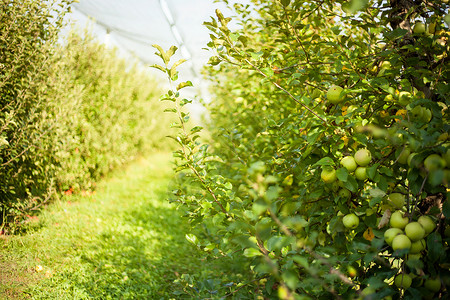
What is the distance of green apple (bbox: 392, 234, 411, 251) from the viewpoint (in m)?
0.97

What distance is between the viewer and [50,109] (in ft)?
11.7

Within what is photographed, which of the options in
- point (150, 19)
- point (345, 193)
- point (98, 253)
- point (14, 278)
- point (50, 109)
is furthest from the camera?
point (150, 19)

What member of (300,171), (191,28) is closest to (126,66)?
(191,28)

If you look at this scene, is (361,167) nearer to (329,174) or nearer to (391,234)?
(329,174)

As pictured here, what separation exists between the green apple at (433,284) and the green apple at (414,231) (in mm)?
188

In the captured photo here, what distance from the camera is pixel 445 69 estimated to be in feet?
4.26

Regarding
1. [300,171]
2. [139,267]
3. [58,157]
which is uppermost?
[300,171]

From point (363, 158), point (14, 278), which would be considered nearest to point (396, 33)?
point (363, 158)

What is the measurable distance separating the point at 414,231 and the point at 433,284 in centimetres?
24

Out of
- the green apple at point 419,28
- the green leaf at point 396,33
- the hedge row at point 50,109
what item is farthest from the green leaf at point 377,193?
the hedge row at point 50,109

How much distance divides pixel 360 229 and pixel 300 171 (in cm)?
43

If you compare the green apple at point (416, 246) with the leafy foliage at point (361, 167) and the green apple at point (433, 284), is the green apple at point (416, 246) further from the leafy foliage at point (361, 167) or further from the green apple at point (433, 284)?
the green apple at point (433, 284)

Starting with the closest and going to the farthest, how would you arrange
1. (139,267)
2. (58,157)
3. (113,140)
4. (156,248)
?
1. (139,267)
2. (156,248)
3. (58,157)
4. (113,140)

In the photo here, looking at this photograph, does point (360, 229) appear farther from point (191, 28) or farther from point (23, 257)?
point (191, 28)
